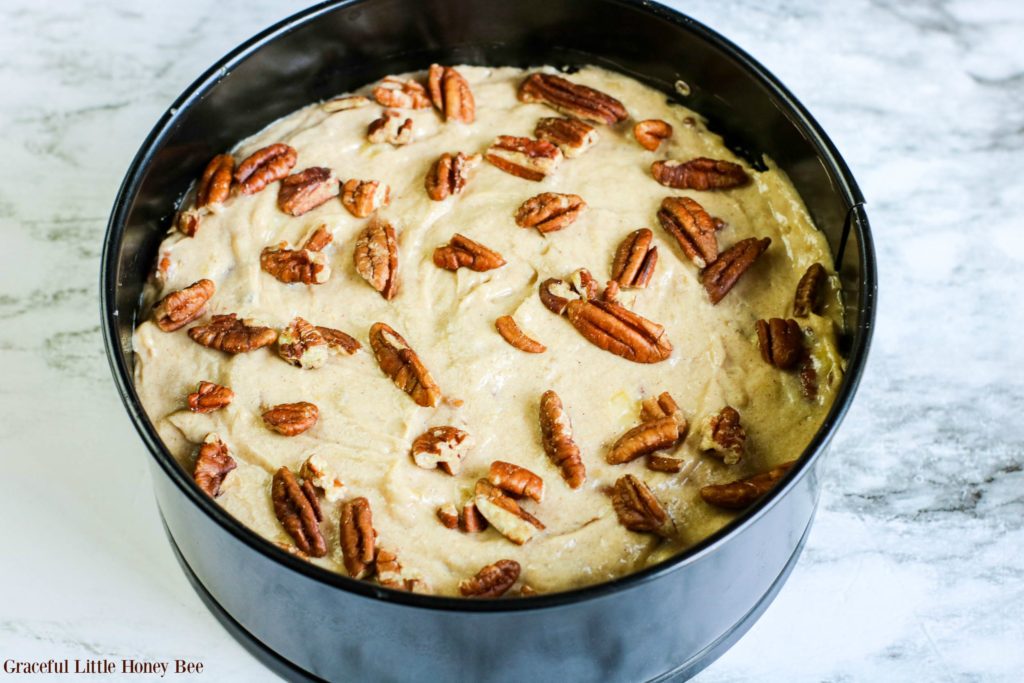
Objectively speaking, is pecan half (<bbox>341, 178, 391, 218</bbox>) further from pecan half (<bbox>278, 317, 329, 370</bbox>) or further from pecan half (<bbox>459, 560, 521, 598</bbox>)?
pecan half (<bbox>459, 560, 521, 598</bbox>)

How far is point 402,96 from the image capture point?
98.2 inches

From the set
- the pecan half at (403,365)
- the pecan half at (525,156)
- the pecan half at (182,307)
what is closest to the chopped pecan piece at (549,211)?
the pecan half at (525,156)

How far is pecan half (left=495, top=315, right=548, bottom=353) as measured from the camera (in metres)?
2.20

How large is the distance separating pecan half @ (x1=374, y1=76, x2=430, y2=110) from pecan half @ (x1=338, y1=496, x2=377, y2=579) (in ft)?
2.55

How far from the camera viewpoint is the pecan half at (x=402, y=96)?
249 centimetres

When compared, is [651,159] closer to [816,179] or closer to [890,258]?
[816,179]

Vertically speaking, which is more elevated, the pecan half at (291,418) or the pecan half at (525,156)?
the pecan half at (525,156)

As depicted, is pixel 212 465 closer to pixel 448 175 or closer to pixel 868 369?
pixel 448 175

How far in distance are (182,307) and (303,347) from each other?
0.72ft

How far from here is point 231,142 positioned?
2512 millimetres

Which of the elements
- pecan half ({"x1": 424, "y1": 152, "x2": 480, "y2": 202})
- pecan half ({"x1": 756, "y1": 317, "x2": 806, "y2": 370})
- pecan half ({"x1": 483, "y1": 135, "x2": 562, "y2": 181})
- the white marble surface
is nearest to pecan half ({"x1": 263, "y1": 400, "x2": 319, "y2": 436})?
the white marble surface

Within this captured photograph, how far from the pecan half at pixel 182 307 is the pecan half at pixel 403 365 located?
28cm

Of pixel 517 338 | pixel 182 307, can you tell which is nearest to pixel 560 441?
pixel 517 338

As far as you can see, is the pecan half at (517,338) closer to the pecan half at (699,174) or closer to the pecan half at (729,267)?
the pecan half at (729,267)
